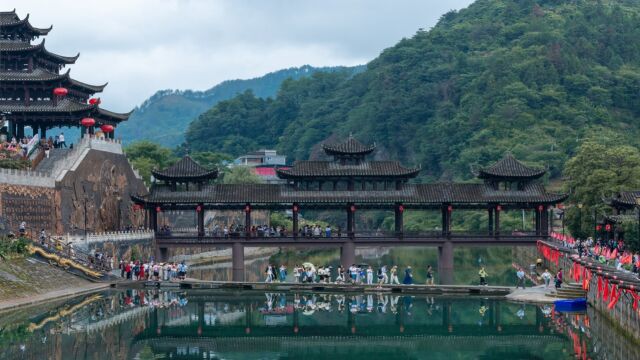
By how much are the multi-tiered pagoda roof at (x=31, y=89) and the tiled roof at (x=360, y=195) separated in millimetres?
8785

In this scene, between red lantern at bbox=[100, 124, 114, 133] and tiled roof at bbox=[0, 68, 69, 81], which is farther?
red lantern at bbox=[100, 124, 114, 133]

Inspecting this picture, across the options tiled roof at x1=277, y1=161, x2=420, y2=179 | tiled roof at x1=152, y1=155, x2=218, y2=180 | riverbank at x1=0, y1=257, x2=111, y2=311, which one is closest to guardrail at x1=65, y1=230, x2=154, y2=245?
tiled roof at x1=152, y1=155, x2=218, y2=180

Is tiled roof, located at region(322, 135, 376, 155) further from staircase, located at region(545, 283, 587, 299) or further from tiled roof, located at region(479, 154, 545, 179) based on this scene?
staircase, located at region(545, 283, 587, 299)

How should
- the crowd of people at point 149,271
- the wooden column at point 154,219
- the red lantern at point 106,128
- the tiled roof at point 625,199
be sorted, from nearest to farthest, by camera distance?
the crowd of people at point 149,271 → the tiled roof at point 625,199 → the wooden column at point 154,219 → the red lantern at point 106,128

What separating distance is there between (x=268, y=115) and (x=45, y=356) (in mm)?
137259

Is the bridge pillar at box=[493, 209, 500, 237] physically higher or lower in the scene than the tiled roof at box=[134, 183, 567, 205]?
lower

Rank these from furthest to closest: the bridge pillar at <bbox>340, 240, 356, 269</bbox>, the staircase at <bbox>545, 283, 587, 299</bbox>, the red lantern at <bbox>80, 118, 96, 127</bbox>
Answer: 1. the red lantern at <bbox>80, 118, 96, 127</bbox>
2. the bridge pillar at <bbox>340, 240, 356, 269</bbox>
3. the staircase at <bbox>545, 283, 587, 299</bbox>

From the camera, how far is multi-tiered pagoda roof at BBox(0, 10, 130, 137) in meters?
65.4

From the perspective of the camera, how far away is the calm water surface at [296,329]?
3388cm

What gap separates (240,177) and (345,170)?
39.4 m

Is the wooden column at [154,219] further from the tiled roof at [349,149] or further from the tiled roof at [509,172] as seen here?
the tiled roof at [509,172]

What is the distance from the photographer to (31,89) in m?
66.4

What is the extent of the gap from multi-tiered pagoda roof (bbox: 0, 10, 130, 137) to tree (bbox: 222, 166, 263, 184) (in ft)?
96.6

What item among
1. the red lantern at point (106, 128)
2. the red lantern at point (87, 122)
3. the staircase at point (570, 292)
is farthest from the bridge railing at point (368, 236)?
the staircase at point (570, 292)
